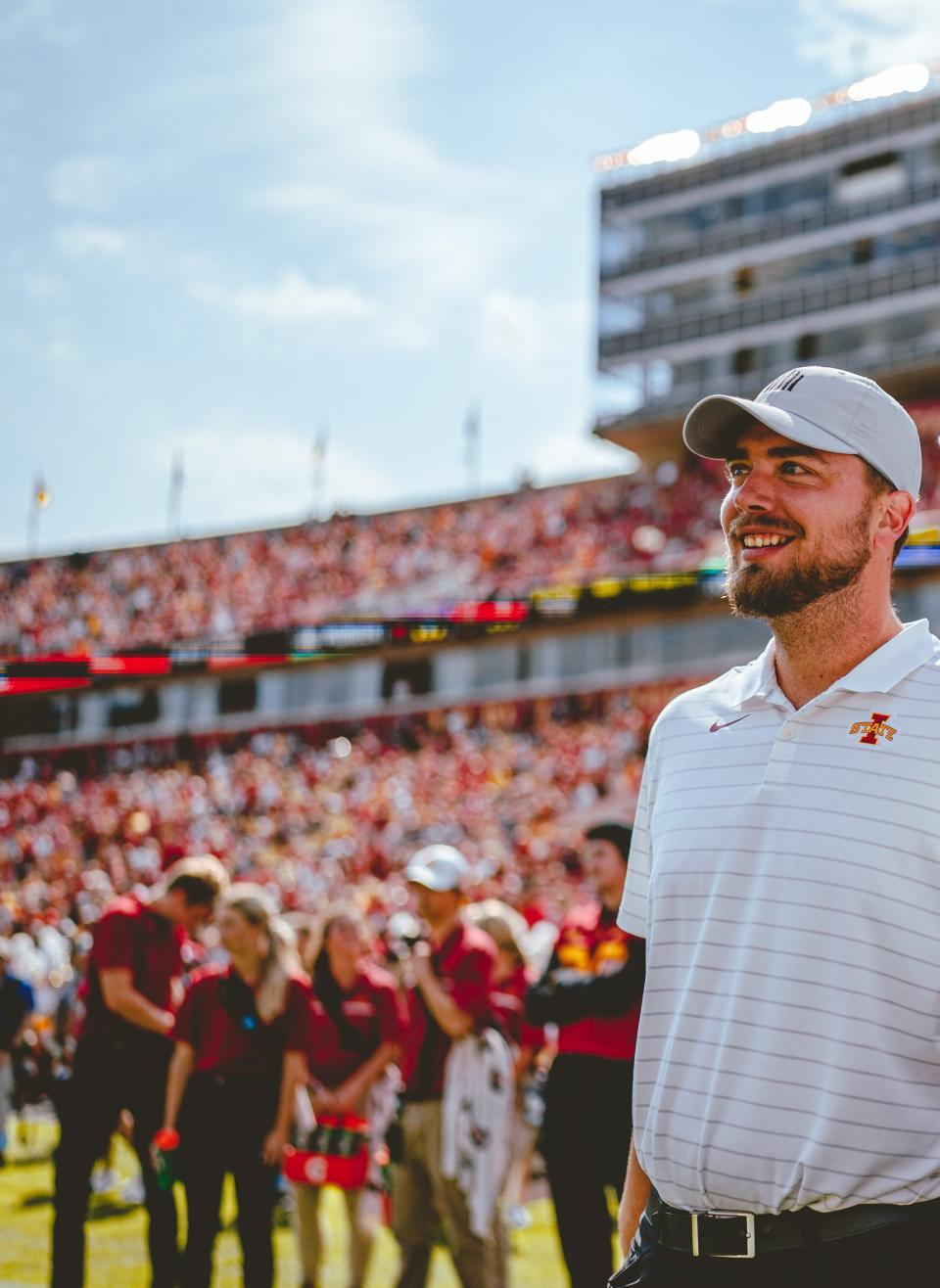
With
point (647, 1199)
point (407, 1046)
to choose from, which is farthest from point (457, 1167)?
point (647, 1199)

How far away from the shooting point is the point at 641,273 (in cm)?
5038

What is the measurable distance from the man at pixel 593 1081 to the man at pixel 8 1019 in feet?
22.7

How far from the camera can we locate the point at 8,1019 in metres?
11.4

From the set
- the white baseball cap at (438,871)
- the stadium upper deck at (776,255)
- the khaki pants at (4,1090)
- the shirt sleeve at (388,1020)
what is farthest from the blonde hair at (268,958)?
the stadium upper deck at (776,255)

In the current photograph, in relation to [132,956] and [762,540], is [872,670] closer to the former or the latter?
[762,540]

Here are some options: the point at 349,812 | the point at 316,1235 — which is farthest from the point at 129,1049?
the point at 349,812

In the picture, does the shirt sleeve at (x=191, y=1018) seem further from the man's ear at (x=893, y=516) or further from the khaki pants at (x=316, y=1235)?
the man's ear at (x=893, y=516)

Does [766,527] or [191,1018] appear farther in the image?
[191,1018]

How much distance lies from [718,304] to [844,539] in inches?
1921

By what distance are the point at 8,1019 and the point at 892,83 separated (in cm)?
4447

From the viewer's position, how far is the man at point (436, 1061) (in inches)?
244

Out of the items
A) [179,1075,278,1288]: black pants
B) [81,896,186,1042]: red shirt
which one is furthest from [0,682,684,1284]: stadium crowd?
[179,1075,278,1288]: black pants

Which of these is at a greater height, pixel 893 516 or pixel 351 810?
pixel 893 516

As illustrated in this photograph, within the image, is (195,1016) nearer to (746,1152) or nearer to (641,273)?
(746,1152)
